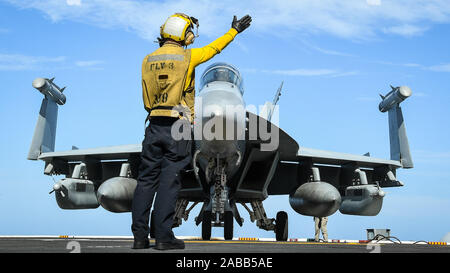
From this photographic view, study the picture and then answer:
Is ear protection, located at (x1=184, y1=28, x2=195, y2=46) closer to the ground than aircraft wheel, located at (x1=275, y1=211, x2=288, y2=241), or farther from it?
farther from it

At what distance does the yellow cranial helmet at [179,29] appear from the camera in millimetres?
4480

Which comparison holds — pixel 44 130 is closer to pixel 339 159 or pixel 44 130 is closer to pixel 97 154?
pixel 97 154

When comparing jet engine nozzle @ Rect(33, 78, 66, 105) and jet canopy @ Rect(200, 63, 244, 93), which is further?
jet engine nozzle @ Rect(33, 78, 66, 105)

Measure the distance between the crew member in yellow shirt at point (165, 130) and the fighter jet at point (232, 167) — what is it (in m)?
3.62

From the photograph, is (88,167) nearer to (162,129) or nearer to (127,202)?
(127,202)

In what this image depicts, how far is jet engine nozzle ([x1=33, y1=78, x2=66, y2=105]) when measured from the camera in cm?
1445

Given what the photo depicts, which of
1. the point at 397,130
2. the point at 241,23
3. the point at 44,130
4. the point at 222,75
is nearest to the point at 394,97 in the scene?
the point at 397,130

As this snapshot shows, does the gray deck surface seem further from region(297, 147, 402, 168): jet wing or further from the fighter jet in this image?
region(297, 147, 402, 168): jet wing

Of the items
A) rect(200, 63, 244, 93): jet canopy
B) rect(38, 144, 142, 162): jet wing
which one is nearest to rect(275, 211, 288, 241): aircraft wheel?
rect(200, 63, 244, 93): jet canopy

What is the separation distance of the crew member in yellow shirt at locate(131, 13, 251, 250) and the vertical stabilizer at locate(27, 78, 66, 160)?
1144 centimetres

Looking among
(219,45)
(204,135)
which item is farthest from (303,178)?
(219,45)

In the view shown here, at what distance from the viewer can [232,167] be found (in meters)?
9.95

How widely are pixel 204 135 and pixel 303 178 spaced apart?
6670 millimetres
